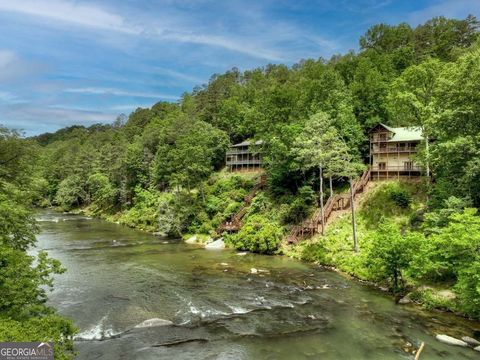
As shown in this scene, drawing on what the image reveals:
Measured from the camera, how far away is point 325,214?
44875 millimetres

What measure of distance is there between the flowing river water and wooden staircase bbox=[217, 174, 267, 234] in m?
9.98

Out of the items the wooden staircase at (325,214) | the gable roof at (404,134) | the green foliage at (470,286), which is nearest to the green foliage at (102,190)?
the wooden staircase at (325,214)

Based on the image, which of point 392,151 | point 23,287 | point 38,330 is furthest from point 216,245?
point 38,330

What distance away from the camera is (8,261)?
Result: 54.0 ft

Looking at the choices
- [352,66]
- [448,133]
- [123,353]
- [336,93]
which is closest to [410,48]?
[352,66]

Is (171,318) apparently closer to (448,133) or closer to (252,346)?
(252,346)

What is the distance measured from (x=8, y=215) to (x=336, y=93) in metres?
45.6

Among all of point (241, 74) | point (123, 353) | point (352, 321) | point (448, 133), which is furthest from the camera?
point (241, 74)

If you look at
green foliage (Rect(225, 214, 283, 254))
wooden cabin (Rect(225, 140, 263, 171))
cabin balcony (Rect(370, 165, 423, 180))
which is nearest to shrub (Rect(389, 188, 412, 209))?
cabin balcony (Rect(370, 165, 423, 180))

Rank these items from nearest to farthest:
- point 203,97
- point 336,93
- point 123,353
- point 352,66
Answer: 1. point 123,353
2. point 336,93
3. point 352,66
4. point 203,97

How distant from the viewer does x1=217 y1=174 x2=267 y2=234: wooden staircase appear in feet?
163

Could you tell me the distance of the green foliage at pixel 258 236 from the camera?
42688mm

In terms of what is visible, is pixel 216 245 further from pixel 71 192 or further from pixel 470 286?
pixel 71 192

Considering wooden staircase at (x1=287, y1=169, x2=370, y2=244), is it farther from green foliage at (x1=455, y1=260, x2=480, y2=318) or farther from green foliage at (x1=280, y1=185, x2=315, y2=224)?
green foliage at (x1=455, y1=260, x2=480, y2=318)
